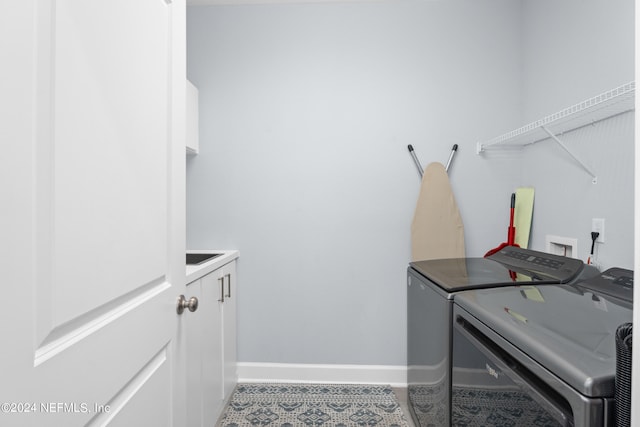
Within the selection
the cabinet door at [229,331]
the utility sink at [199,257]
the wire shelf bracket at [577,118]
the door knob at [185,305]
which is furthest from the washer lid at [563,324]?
the utility sink at [199,257]

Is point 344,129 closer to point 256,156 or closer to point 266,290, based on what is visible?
point 256,156

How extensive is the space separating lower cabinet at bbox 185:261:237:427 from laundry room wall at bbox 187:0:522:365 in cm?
19

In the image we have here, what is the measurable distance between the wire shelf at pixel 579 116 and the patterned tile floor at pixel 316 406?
1.67 metres

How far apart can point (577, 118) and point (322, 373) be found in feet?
6.67

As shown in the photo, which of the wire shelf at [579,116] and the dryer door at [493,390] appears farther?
the wire shelf at [579,116]

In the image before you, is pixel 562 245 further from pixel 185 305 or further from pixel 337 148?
pixel 185 305

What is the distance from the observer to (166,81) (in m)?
0.87

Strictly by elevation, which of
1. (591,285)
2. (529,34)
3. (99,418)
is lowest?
(99,418)

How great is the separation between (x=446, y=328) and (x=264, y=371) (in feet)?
4.50

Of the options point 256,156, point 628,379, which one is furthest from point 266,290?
point 628,379

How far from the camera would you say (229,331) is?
6.41 ft

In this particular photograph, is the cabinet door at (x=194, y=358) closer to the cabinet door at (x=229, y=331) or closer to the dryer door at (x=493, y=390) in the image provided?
the cabinet door at (x=229, y=331)

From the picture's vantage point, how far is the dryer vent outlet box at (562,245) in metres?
1.62

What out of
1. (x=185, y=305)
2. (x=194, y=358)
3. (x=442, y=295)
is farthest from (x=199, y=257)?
(x=442, y=295)
